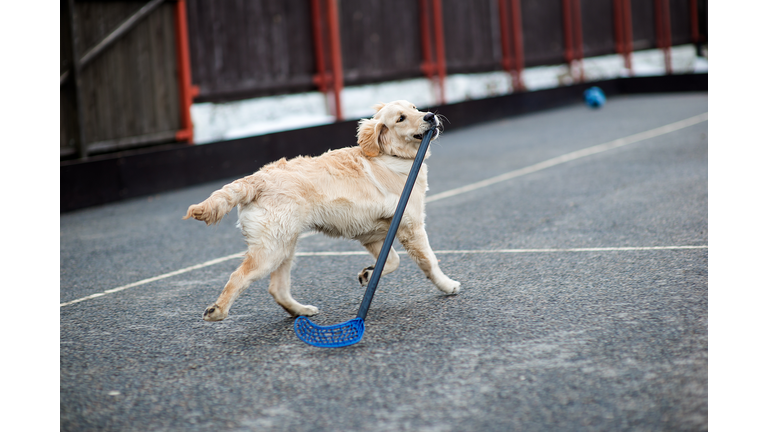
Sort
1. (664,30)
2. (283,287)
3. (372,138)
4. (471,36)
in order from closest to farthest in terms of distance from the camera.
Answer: (283,287)
(372,138)
(471,36)
(664,30)

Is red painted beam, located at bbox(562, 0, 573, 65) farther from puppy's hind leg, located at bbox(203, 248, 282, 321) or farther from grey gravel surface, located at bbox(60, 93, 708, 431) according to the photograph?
puppy's hind leg, located at bbox(203, 248, 282, 321)

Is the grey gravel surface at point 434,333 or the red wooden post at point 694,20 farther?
the red wooden post at point 694,20

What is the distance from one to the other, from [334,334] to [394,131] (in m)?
1.48

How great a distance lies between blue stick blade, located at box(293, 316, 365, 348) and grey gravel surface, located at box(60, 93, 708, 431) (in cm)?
6

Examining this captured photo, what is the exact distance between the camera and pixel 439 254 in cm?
649

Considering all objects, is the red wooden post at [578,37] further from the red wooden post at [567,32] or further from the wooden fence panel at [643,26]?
the wooden fence panel at [643,26]

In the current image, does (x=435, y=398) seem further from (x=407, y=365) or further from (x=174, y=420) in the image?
(x=174, y=420)

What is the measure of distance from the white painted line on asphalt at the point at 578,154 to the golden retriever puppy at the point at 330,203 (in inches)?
162

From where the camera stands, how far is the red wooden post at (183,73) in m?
12.4

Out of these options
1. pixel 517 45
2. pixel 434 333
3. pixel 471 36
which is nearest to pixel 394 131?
pixel 434 333

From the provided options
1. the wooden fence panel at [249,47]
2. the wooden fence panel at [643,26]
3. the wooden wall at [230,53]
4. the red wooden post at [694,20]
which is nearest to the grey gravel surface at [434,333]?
the wooden wall at [230,53]

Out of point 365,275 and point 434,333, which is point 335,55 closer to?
point 365,275

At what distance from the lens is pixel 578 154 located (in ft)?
40.2

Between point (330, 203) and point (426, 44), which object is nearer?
point (330, 203)
